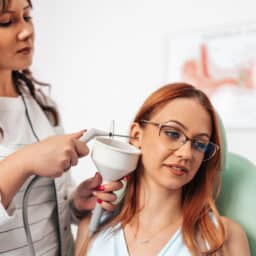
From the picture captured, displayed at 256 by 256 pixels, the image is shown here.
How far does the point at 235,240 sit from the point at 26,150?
60 cm

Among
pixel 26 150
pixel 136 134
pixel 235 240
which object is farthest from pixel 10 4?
pixel 235 240

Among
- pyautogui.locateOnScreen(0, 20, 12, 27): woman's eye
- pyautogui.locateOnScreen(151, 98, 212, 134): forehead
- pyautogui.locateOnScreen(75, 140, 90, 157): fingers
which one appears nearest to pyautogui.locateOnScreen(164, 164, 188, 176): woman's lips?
pyautogui.locateOnScreen(151, 98, 212, 134): forehead

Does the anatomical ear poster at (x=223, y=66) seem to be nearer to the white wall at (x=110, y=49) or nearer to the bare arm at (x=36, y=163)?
the white wall at (x=110, y=49)

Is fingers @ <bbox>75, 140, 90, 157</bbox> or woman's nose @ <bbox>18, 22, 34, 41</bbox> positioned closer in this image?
fingers @ <bbox>75, 140, 90, 157</bbox>

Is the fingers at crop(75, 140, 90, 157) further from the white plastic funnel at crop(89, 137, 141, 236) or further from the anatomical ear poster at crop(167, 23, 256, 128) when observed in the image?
the anatomical ear poster at crop(167, 23, 256, 128)

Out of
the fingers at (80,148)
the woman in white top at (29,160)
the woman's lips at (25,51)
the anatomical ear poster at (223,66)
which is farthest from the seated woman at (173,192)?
the anatomical ear poster at (223,66)

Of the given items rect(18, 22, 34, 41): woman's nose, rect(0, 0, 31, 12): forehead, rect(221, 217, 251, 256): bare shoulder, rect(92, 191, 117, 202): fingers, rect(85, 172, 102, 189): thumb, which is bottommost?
rect(221, 217, 251, 256): bare shoulder

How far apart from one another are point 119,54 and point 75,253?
1153 mm

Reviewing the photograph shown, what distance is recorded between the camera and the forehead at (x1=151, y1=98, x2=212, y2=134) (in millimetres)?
1090

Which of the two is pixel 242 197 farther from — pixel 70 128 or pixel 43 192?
pixel 70 128

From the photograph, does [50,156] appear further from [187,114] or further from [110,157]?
[187,114]

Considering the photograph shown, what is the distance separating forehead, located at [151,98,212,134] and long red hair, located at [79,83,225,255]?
0.02 meters

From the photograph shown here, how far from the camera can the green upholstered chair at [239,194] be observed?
119 cm

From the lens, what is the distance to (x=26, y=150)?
0.87 meters
